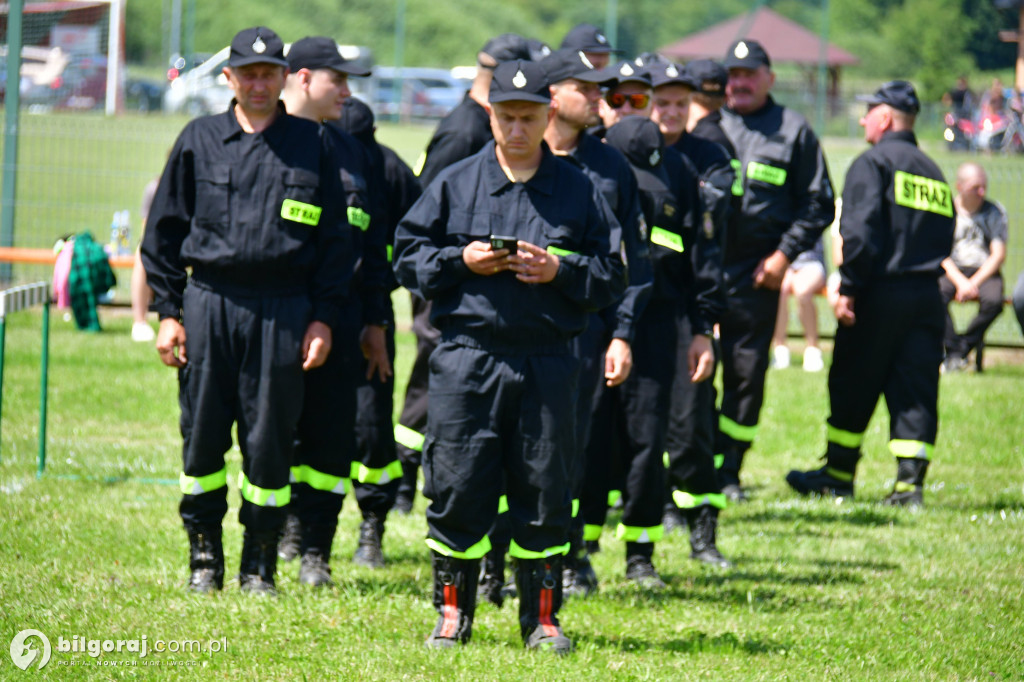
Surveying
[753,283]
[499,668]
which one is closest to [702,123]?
[753,283]

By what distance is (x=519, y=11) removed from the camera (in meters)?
46.8

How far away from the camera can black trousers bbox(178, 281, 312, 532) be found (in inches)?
217

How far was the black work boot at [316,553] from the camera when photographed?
6129 millimetres

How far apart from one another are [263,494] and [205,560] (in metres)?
0.46

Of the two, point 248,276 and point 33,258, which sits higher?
point 248,276

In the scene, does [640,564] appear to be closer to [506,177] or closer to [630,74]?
[506,177]

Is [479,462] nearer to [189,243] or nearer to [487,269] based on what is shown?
[487,269]

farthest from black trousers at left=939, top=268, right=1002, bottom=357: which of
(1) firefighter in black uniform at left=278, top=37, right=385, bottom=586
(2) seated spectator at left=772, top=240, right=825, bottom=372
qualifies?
(1) firefighter in black uniform at left=278, top=37, right=385, bottom=586

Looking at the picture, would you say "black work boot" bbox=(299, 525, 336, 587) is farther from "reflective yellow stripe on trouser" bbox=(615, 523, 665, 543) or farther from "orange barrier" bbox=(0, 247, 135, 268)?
"orange barrier" bbox=(0, 247, 135, 268)

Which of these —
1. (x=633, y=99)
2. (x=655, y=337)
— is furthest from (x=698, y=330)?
(x=633, y=99)

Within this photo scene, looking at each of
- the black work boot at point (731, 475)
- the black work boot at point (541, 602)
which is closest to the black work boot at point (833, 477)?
the black work boot at point (731, 475)

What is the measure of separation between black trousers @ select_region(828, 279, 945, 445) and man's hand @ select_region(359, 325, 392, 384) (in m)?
3.43

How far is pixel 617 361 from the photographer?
17.7ft

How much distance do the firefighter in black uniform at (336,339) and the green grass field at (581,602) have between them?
333mm
